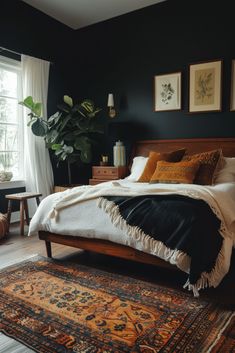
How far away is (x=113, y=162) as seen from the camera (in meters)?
5.04

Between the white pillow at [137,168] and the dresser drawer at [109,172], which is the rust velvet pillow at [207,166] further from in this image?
the dresser drawer at [109,172]

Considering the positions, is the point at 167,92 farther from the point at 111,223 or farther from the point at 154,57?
the point at 111,223

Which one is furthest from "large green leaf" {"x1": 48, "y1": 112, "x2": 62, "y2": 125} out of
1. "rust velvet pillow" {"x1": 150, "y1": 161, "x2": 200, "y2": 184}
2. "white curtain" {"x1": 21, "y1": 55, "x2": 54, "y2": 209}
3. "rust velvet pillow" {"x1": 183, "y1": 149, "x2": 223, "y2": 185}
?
"rust velvet pillow" {"x1": 183, "y1": 149, "x2": 223, "y2": 185}

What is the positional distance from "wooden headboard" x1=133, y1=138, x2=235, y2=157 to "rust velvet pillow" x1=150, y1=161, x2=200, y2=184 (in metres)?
0.86

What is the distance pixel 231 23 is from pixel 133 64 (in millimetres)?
1517

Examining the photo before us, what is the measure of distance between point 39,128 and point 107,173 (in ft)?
4.00

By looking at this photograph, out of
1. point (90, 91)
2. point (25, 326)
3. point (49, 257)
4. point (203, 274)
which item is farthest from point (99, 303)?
point (90, 91)

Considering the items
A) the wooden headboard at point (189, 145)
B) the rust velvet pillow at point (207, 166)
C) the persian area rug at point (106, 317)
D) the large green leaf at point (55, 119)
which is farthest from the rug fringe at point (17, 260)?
the wooden headboard at point (189, 145)

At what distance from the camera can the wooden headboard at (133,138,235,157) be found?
13.0 ft

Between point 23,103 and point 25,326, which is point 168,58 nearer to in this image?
point 23,103

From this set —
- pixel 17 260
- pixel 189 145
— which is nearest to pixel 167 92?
pixel 189 145

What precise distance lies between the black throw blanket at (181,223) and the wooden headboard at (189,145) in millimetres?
1925

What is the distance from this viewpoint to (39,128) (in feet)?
14.4

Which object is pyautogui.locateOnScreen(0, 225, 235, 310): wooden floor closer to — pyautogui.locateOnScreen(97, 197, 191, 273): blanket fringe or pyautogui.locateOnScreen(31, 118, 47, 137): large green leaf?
pyautogui.locateOnScreen(97, 197, 191, 273): blanket fringe
